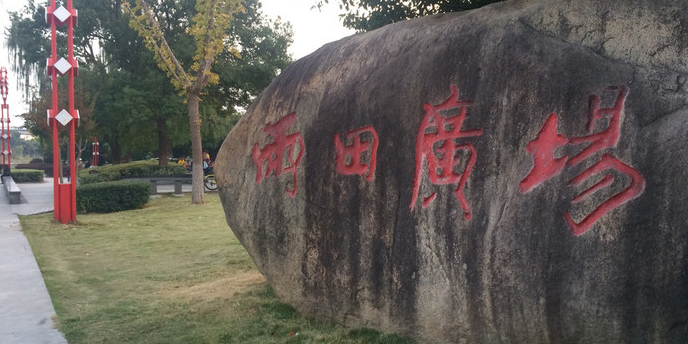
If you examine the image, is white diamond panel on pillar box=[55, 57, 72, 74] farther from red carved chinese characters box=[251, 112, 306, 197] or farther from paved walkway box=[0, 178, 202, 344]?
red carved chinese characters box=[251, 112, 306, 197]

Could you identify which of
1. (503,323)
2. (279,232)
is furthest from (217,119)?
(503,323)

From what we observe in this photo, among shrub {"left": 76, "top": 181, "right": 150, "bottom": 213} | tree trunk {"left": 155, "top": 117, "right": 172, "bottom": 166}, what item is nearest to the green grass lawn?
shrub {"left": 76, "top": 181, "right": 150, "bottom": 213}

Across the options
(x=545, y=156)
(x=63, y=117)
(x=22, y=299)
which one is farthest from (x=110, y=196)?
(x=545, y=156)

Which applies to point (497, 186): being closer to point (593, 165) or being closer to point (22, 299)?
point (593, 165)

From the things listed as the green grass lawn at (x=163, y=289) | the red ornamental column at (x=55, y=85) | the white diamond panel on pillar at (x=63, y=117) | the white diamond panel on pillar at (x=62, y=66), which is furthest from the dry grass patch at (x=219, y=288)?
the white diamond panel on pillar at (x=62, y=66)

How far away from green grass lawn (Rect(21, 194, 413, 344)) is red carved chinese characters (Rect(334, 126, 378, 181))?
114 centimetres

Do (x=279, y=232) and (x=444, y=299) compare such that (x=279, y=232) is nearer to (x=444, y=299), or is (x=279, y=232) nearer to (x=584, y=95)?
(x=444, y=299)

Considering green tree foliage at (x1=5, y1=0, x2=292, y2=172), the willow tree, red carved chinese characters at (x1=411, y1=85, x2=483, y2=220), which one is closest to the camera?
red carved chinese characters at (x1=411, y1=85, x2=483, y2=220)

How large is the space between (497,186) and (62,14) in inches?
380

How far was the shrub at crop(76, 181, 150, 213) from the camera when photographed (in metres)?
13.3

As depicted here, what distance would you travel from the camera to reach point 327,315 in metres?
4.41

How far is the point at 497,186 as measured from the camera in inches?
135

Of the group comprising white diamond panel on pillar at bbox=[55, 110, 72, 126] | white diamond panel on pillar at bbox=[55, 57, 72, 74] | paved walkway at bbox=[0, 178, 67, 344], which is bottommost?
paved walkway at bbox=[0, 178, 67, 344]

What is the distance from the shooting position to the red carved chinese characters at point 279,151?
4.66 metres
